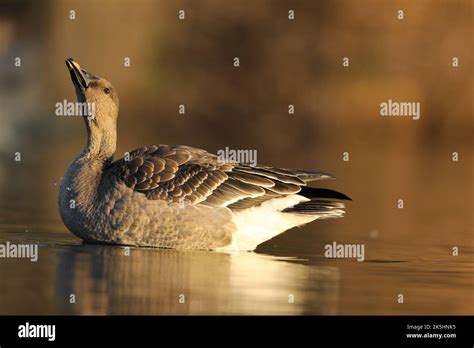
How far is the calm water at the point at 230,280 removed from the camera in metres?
9.88

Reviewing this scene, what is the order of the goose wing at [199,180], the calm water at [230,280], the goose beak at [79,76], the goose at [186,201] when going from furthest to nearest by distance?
the goose beak at [79,76], the goose wing at [199,180], the goose at [186,201], the calm water at [230,280]

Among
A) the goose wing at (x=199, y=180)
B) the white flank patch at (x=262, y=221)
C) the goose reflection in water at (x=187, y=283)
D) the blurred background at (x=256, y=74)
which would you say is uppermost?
the blurred background at (x=256, y=74)

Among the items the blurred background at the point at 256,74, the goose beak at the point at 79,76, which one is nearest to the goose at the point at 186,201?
the goose beak at the point at 79,76

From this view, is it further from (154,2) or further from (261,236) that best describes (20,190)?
(154,2)

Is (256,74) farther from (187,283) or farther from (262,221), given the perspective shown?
(187,283)

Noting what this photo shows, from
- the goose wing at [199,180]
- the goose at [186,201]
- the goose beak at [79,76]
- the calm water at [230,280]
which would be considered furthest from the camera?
the goose beak at [79,76]

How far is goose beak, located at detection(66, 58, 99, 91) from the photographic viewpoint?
13.8 meters

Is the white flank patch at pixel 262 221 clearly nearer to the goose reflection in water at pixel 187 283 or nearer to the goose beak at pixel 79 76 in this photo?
the goose reflection in water at pixel 187 283

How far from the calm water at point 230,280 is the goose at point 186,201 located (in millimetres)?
241

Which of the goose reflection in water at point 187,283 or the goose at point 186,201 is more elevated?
the goose at point 186,201

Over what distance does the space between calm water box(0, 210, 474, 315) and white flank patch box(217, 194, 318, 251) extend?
0.21 meters

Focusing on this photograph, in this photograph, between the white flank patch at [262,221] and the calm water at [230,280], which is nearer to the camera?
the calm water at [230,280]
